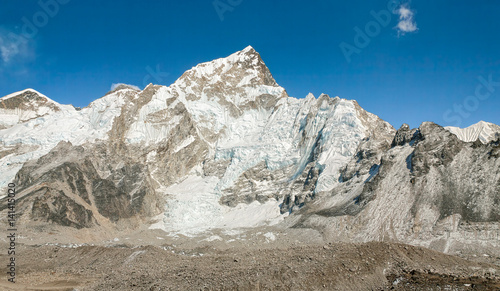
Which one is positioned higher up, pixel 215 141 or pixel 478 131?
pixel 478 131

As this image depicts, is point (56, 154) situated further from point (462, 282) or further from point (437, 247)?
point (462, 282)

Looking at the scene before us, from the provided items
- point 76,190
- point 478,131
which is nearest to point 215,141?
point 76,190

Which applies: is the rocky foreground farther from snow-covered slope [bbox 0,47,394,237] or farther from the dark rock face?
snow-covered slope [bbox 0,47,394,237]

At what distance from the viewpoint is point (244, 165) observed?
12219cm

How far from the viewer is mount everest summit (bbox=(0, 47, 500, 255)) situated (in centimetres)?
6147

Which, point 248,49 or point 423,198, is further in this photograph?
point 248,49

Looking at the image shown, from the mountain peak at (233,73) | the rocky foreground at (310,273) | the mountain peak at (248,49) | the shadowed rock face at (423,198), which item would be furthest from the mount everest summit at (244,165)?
the rocky foreground at (310,273)

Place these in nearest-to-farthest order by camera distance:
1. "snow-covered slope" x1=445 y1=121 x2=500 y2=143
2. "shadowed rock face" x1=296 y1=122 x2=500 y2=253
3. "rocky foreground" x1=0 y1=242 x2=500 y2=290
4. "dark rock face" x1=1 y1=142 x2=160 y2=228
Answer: "rocky foreground" x1=0 y1=242 x2=500 y2=290 < "shadowed rock face" x1=296 y1=122 x2=500 y2=253 < "dark rock face" x1=1 y1=142 x2=160 y2=228 < "snow-covered slope" x1=445 y1=121 x2=500 y2=143

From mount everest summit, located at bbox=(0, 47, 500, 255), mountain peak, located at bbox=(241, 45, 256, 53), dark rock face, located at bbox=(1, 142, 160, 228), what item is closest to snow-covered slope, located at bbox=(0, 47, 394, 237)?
mount everest summit, located at bbox=(0, 47, 500, 255)

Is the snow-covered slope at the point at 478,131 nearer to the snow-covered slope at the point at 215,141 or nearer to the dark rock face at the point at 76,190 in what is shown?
the snow-covered slope at the point at 215,141

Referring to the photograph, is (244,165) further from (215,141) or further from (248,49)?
(248,49)

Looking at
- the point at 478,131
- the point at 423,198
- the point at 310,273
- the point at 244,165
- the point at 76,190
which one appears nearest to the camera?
the point at 310,273

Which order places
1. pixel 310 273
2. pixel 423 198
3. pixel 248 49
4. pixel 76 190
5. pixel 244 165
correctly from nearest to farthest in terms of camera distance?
1. pixel 310 273
2. pixel 423 198
3. pixel 76 190
4. pixel 244 165
5. pixel 248 49

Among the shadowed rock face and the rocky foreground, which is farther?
the shadowed rock face
